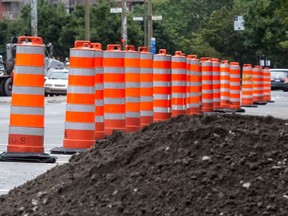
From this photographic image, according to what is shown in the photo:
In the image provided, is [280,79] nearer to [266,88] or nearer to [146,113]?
[266,88]

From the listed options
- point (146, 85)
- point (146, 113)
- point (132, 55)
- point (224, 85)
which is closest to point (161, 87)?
point (146, 85)

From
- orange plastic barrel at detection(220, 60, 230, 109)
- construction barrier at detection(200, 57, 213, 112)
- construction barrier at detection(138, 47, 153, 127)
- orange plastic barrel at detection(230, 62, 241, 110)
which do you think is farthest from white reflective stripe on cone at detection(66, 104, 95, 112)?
orange plastic barrel at detection(230, 62, 241, 110)

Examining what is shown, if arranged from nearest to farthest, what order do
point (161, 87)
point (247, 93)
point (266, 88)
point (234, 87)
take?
point (161, 87), point (234, 87), point (247, 93), point (266, 88)

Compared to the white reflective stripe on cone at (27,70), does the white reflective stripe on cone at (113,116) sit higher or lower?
lower

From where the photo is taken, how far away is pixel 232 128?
8.09m

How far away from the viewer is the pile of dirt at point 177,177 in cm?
691

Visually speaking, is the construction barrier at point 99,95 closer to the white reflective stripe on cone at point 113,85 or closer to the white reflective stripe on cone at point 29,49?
the white reflective stripe on cone at point 113,85

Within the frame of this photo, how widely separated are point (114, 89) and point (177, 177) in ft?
32.0

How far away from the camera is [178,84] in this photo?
2295 centimetres

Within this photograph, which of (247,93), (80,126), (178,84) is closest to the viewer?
(80,126)

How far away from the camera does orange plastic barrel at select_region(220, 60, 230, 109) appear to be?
3127 cm

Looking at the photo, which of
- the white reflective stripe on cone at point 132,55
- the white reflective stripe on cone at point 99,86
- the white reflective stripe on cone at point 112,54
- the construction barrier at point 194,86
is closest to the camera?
the white reflective stripe on cone at point 99,86

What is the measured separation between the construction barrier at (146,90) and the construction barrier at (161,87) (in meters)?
1.11

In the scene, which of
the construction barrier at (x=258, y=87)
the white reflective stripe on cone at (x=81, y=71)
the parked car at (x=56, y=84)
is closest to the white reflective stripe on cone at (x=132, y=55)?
the white reflective stripe on cone at (x=81, y=71)
